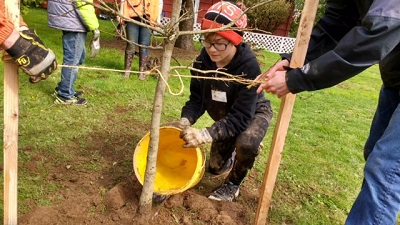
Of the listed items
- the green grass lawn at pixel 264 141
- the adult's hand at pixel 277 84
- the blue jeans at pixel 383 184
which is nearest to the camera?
the blue jeans at pixel 383 184

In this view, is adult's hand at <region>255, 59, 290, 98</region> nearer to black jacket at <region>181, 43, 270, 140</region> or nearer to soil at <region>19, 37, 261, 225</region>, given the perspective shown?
black jacket at <region>181, 43, 270, 140</region>

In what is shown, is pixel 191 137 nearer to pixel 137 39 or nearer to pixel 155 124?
pixel 155 124

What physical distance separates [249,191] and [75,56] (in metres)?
2.67

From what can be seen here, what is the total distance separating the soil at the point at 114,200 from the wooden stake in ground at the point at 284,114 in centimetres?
31

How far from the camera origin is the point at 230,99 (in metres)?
3.05

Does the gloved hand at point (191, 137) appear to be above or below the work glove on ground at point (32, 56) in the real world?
below

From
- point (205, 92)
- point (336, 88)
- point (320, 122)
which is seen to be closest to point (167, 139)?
point (205, 92)

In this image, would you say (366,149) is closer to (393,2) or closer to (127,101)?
(393,2)

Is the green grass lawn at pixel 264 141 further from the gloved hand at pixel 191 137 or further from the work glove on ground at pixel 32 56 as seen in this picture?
the gloved hand at pixel 191 137

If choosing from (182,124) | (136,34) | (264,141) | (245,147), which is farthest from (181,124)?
(136,34)

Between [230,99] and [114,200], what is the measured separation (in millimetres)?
1151

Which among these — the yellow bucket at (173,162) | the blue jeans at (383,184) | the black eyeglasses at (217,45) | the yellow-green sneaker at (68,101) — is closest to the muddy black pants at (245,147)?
the yellow bucket at (173,162)

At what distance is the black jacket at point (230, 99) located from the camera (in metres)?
2.79

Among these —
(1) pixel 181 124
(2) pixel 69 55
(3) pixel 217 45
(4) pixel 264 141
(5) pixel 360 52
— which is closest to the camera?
(5) pixel 360 52
